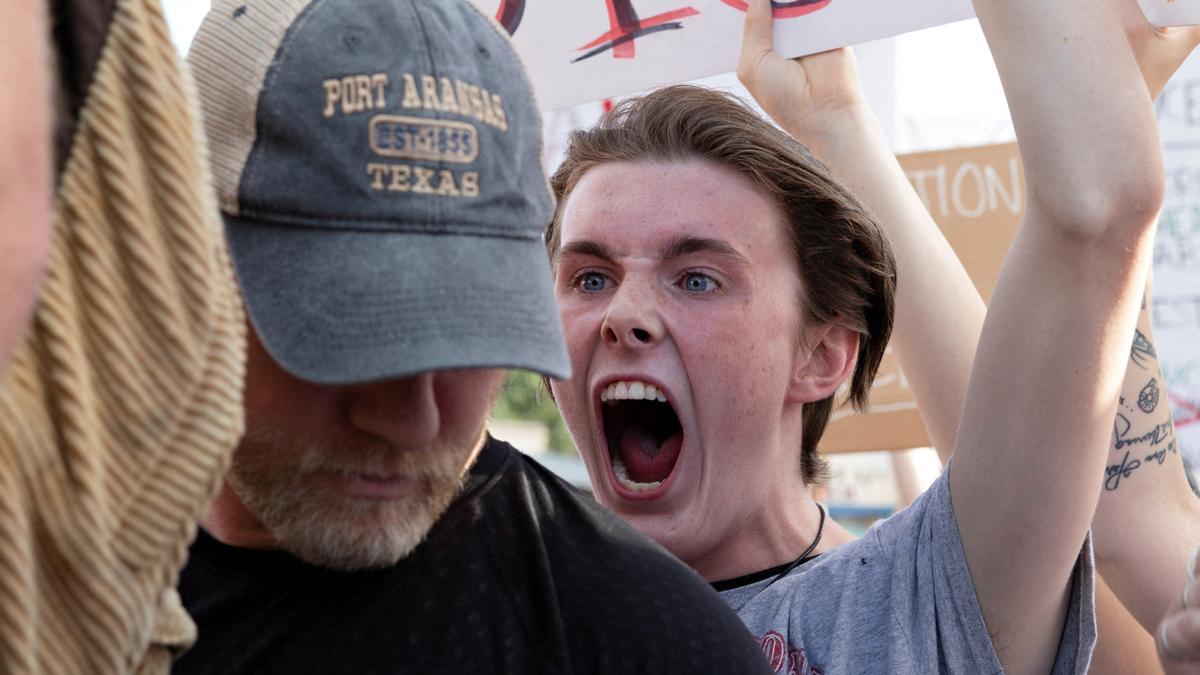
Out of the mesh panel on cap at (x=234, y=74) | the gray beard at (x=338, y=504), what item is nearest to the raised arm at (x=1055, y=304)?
the gray beard at (x=338, y=504)

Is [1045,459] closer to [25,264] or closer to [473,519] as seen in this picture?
[473,519]

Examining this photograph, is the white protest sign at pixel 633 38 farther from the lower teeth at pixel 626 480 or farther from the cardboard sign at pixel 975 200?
the cardboard sign at pixel 975 200

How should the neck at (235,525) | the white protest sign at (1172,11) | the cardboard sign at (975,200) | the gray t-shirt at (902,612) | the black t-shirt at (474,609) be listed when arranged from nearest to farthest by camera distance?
1. the black t-shirt at (474,609)
2. the neck at (235,525)
3. the gray t-shirt at (902,612)
4. the white protest sign at (1172,11)
5. the cardboard sign at (975,200)

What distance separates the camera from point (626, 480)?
8.82 ft

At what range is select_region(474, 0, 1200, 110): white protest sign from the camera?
2.63 metres

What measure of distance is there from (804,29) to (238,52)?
1.62m

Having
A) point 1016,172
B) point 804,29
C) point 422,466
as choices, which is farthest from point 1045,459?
point 1016,172

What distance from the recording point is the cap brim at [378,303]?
114 cm

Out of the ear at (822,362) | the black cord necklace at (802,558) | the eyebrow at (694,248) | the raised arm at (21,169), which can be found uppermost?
the raised arm at (21,169)

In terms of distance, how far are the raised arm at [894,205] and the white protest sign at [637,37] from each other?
5 cm

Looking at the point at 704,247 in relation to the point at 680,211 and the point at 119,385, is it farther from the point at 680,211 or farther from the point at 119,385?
the point at 119,385

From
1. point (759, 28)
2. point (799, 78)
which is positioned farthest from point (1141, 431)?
point (759, 28)

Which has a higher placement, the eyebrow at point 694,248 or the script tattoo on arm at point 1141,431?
the eyebrow at point 694,248

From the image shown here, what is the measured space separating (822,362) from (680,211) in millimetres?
407
